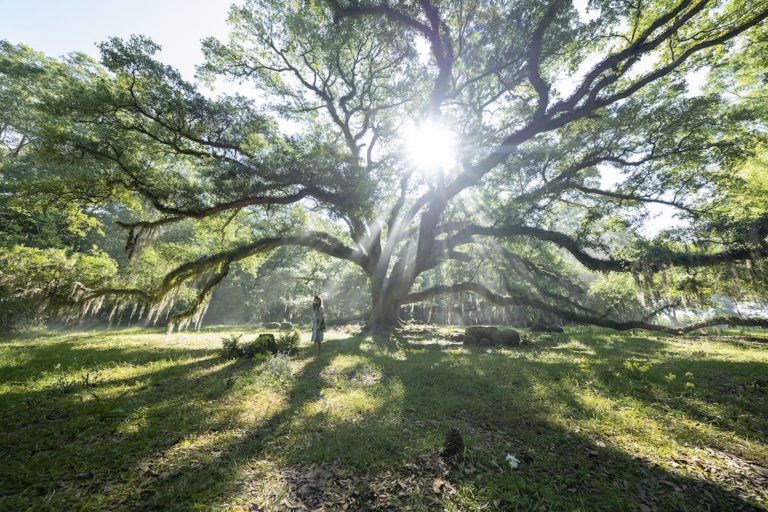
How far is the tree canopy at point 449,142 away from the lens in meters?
9.68

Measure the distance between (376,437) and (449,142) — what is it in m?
13.6

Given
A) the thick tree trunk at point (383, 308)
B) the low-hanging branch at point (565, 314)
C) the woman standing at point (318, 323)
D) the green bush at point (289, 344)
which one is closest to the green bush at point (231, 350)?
the green bush at point (289, 344)

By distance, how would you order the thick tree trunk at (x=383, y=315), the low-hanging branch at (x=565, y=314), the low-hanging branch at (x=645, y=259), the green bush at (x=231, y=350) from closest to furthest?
the green bush at (x=231, y=350)
the low-hanging branch at (x=645, y=259)
the low-hanging branch at (x=565, y=314)
the thick tree trunk at (x=383, y=315)

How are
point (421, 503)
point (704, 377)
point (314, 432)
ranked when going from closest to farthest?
point (421, 503) → point (314, 432) → point (704, 377)

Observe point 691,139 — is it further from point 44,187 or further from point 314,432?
point 44,187

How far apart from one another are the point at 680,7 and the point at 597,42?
153 inches

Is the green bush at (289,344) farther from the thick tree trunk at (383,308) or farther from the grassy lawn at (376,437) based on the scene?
the thick tree trunk at (383,308)

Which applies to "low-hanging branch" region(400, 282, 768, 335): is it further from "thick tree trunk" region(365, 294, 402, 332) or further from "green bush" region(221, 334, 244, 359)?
"green bush" region(221, 334, 244, 359)

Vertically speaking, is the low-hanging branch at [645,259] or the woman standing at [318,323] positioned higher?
the low-hanging branch at [645,259]

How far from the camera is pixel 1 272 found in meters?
9.50

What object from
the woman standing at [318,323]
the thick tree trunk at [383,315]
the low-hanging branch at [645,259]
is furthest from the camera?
the thick tree trunk at [383,315]

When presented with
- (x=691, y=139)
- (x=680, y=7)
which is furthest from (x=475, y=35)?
(x=691, y=139)

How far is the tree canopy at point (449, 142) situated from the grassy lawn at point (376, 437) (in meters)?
5.56

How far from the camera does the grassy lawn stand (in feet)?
9.65
